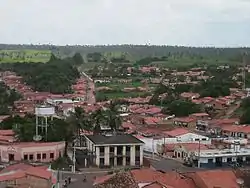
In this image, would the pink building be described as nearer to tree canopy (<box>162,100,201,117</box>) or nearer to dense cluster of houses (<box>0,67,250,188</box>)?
dense cluster of houses (<box>0,67,250,188</box>)

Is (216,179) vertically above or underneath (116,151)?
above

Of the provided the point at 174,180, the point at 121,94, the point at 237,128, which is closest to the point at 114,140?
the point at 174,180

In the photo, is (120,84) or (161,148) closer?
(161,148)

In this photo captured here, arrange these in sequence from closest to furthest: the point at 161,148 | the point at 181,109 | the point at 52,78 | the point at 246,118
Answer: the point at 161,148, the point at 246,118, the point at 181,109, the point at 52,78

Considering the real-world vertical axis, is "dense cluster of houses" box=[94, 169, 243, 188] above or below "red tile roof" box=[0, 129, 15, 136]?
above

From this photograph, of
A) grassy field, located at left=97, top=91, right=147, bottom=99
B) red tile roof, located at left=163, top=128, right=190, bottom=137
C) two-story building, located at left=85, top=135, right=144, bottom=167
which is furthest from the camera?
grassy field, located at left=97, top=91, right=147, bottom=99

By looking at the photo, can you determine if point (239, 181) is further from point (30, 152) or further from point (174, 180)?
point (30, 152)

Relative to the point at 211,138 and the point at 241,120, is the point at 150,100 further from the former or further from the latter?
the point at 211,138

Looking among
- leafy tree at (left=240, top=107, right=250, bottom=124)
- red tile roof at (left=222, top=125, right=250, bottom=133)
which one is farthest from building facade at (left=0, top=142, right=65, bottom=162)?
leafy tree at (left=240, top=107, right=250, bottom=124)
